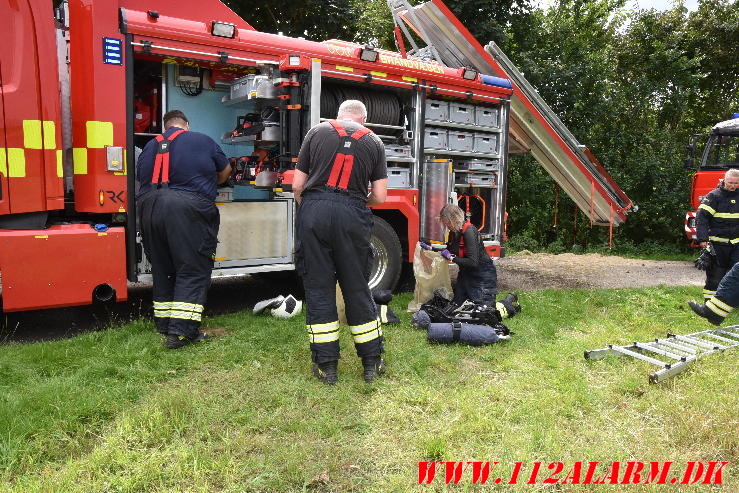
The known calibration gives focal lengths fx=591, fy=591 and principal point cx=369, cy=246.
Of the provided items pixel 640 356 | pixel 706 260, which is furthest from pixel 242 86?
pixel 706 260

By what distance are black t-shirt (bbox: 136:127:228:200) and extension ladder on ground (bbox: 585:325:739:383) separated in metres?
3.14

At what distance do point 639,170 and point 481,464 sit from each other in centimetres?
1237

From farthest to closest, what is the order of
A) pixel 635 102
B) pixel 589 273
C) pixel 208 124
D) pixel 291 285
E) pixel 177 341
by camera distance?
pixel 635 102
pixel 589 273
pixel 291 285
pixel 208 124
pixel 177 341

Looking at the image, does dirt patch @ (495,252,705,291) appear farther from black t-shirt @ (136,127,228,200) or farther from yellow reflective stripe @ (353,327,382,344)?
Answer: black t-shirt @ (136,127,228,200)

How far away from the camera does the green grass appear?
103 inches

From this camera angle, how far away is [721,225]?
6.21 metres

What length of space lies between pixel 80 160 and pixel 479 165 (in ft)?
14.2

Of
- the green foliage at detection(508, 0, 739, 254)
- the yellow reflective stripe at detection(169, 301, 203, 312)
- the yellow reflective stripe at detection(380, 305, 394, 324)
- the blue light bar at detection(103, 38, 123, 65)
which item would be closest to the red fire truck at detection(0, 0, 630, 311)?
the blue light bar at detection(103, 38, 123, 65)

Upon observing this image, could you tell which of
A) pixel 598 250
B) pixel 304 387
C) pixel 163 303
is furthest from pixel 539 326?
pixel 598 250

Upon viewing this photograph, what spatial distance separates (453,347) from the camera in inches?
182

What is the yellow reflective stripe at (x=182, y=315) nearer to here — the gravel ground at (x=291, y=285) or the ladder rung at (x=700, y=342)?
the gravel ground at (x=291, y=285)

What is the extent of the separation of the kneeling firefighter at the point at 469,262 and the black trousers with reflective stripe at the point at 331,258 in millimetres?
1751

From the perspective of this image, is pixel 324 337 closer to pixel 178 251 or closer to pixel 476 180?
pixel 178 251

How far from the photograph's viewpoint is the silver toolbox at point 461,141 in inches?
268
